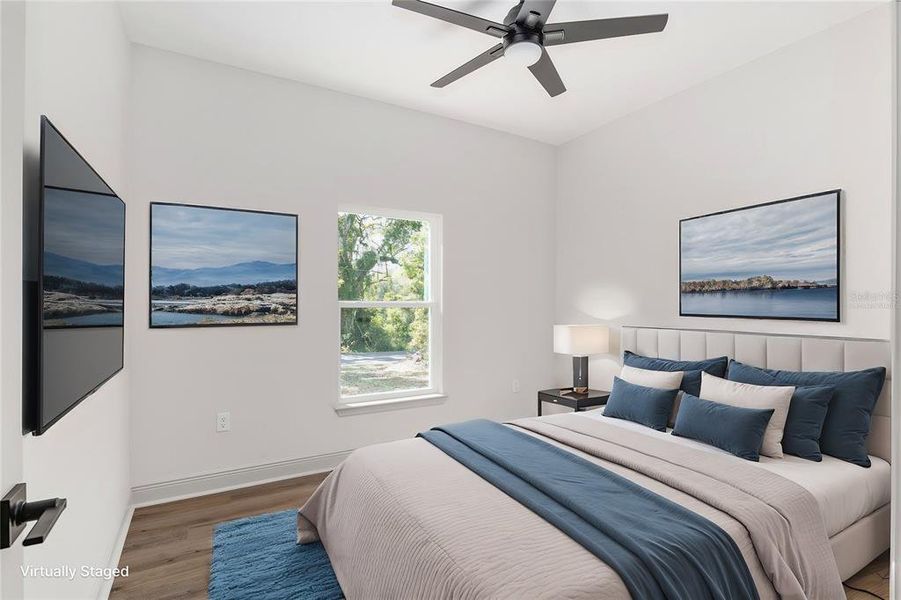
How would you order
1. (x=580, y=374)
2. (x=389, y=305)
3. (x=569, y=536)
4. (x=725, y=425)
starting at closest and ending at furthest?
1. (x=569, y=536)
2. (x=725, y=425)
3. (x=389, y=305)
4. (x=580, y=374)

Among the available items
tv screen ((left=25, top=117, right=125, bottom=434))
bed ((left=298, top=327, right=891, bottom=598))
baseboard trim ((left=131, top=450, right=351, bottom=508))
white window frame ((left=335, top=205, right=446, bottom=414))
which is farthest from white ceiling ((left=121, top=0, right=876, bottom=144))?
baseboard trim ((left=131, top=450, right=351, bottom=508))

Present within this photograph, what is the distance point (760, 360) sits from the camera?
2900mm

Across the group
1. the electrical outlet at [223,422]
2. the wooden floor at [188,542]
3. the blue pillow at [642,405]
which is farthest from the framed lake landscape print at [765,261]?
the electrical outlet at [223,422]

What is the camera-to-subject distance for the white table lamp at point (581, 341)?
386 cm

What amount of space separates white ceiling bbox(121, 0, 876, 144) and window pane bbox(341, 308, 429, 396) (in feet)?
5.54

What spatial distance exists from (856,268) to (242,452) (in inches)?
151

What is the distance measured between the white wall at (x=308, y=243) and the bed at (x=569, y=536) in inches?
43.0

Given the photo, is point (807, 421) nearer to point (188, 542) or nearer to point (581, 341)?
point (581, 341)

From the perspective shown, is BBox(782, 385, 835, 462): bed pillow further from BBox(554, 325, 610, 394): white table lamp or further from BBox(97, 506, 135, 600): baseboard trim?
BBox(97, 506, 135, 600): baseboard trim

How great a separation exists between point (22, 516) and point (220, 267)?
2635 millimetres

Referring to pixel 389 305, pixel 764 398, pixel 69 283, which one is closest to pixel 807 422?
pixel 764 398

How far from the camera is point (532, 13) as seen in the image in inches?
83.1

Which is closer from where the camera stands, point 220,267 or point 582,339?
point 220,267

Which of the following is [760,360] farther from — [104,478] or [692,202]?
[104,478]
